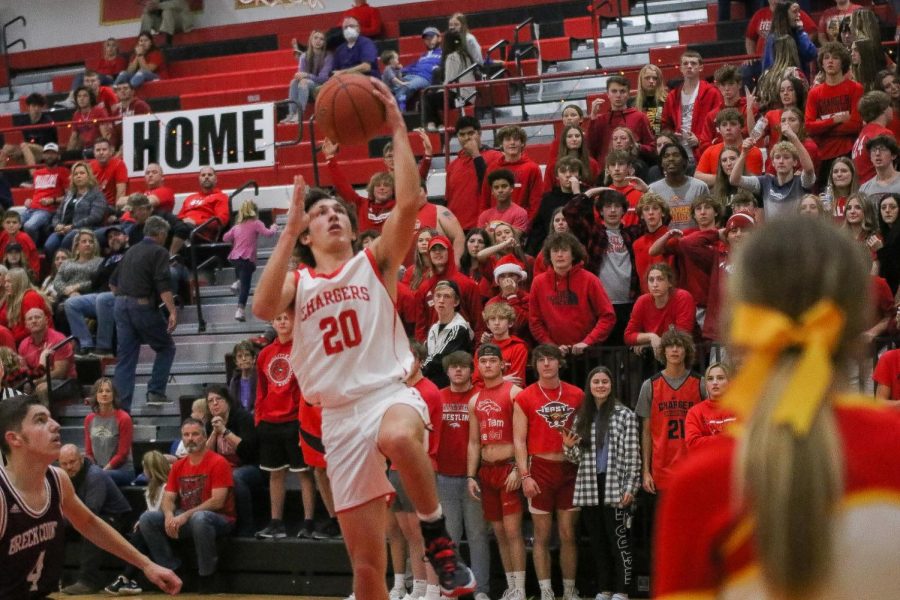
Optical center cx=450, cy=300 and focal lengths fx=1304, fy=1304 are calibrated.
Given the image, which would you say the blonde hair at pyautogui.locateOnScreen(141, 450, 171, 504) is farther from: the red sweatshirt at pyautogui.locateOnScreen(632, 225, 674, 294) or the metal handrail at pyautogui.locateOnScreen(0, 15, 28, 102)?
the metal handrail at pyautogui.locateOnScreen(0, 15, 28, 102)

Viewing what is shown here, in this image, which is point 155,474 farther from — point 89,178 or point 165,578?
point 165,578

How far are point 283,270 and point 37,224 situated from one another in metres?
9.94

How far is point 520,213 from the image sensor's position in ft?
34.9

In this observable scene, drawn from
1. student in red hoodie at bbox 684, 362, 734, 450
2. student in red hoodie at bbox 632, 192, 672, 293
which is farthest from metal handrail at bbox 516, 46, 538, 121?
student in red hoodie at bbox 684, 362, 734, 450

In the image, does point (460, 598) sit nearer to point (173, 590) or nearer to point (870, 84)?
point (173, 590)

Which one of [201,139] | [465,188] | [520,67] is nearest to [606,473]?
[465,188]

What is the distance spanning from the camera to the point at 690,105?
11.4 m

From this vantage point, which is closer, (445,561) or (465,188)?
(445,561)

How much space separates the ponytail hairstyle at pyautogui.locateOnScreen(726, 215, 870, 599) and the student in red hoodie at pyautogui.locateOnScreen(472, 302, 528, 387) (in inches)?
292

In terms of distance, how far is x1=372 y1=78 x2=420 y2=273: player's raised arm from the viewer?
530cm

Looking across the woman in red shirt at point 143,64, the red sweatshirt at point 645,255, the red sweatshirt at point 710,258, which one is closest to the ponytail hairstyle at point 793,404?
the red sweatshirt at point 710,258

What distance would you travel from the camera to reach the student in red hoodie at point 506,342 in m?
9.29

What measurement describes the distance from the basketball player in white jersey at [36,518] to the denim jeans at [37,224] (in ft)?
30.1

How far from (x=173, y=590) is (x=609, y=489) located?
162 inches
